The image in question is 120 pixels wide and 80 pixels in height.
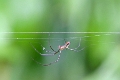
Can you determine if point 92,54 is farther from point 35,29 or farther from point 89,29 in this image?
Answer: point 35,29

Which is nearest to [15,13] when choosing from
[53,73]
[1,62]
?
[1,62]

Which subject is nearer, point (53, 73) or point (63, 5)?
point (63, 5)

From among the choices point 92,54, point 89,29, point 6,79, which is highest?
point 89,29

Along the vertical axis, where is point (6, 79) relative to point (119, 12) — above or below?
below

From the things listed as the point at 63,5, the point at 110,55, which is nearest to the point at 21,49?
the point at 63,5

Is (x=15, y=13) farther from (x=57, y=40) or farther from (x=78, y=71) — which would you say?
(x=78, y=71)

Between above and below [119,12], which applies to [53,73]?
below
